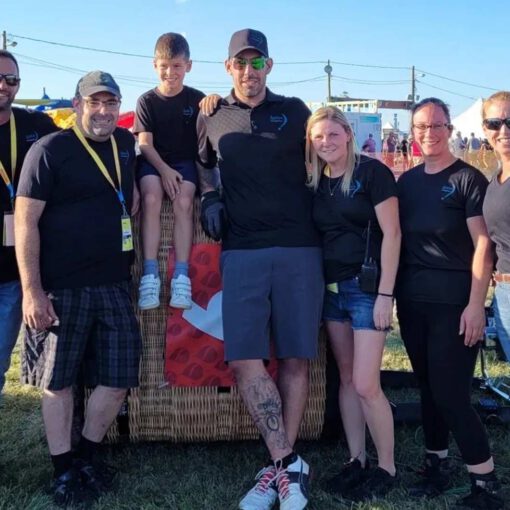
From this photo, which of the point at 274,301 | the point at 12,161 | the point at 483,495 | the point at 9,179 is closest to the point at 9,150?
the point at 12,161

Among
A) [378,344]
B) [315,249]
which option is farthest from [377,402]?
[315,249]

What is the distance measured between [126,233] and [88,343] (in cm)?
65

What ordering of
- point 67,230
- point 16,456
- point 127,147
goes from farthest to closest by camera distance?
point 16,456 → point 127,147 → point 67,230

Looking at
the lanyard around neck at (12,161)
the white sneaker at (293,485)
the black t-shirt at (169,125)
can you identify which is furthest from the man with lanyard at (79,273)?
the white sneaker at (293,485)

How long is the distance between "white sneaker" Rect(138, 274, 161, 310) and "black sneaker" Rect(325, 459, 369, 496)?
4.59 ft

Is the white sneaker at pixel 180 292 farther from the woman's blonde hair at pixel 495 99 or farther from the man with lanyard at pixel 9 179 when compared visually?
the woman's blonde hair at pixel 495 99

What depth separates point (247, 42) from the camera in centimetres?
374

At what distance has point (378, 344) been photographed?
3520 mm

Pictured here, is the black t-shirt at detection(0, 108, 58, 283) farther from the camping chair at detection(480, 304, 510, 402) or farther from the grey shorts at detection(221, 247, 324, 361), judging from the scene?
the camping chair at detection(480, 304, 510, 402)

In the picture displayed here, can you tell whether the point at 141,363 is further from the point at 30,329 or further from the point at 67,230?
the point at 67,230

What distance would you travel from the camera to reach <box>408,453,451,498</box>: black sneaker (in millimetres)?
3639

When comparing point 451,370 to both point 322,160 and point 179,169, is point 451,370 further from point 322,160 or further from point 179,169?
point 179,169

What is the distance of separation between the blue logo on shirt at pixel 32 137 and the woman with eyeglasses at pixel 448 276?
2.08 metres

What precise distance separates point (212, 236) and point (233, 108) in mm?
741
